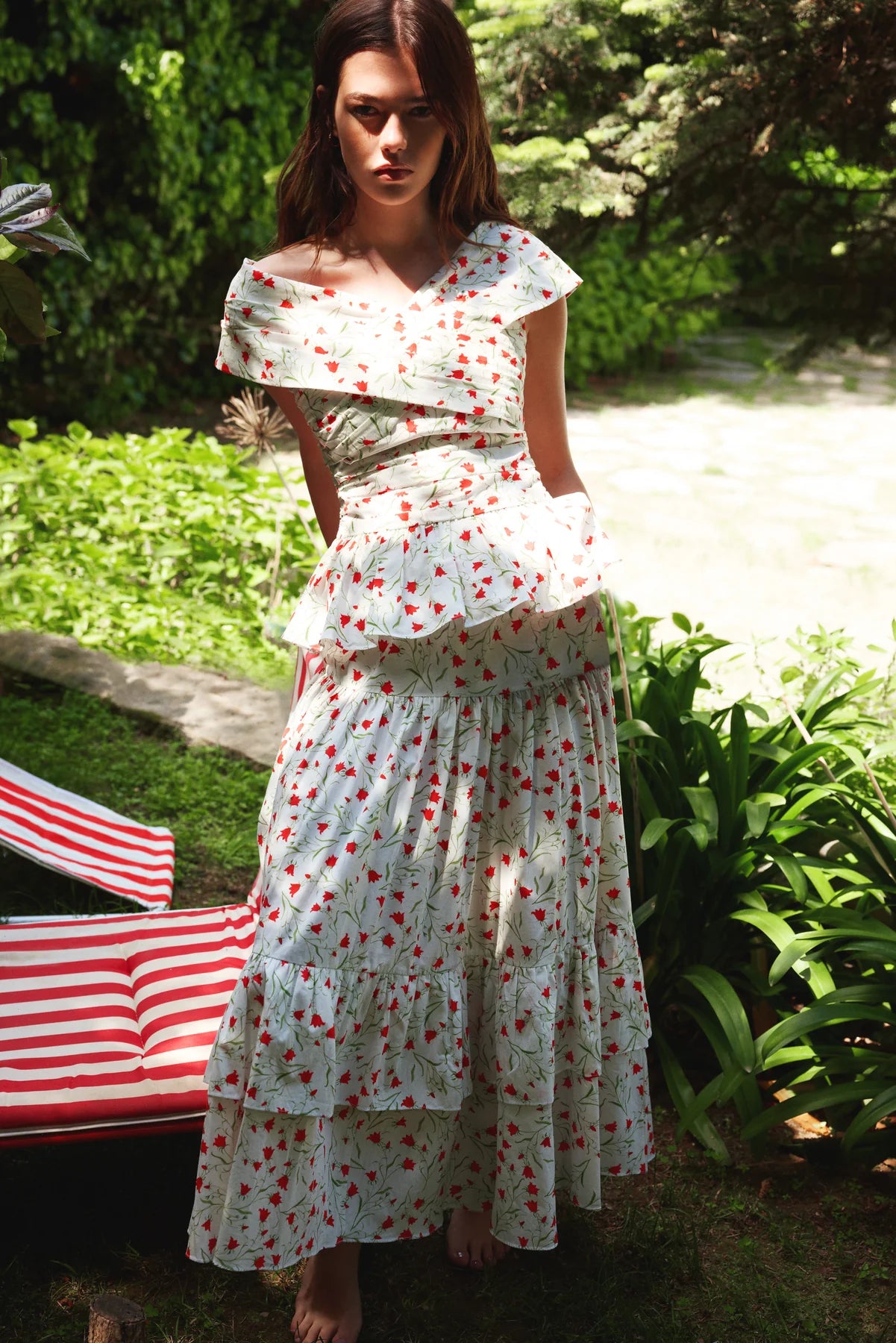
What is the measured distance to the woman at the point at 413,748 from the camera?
1.88m

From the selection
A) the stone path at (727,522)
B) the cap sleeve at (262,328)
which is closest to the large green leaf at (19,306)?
the cap sleeve at (262,328)

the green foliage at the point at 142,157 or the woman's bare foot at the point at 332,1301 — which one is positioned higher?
the green foliage at the point at 142,157

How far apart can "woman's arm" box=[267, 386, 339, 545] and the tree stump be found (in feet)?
3.84

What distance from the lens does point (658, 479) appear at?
7.58 m

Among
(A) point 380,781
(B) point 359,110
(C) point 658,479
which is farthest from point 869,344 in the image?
(C) point 658,479

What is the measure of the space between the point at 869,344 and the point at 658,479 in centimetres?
387

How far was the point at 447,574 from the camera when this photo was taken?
191 cm

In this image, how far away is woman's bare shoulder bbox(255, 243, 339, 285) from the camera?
6.66 ft

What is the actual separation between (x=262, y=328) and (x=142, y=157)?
6.15 m

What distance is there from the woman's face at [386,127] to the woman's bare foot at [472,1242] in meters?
1.69

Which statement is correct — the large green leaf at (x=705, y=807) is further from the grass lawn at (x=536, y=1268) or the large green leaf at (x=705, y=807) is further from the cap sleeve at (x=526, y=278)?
the cap sleeve at (x=526, y=278)

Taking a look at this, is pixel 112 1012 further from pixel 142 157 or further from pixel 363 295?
pixel 142 157

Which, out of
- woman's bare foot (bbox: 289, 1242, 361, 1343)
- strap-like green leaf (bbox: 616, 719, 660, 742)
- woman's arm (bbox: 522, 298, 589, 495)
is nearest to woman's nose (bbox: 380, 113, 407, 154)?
woman's arm (bbox: 522, 298, 589, 495)

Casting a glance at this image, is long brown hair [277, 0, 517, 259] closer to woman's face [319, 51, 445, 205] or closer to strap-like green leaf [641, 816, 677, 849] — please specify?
woman's face [319, 51, 445, 205]
